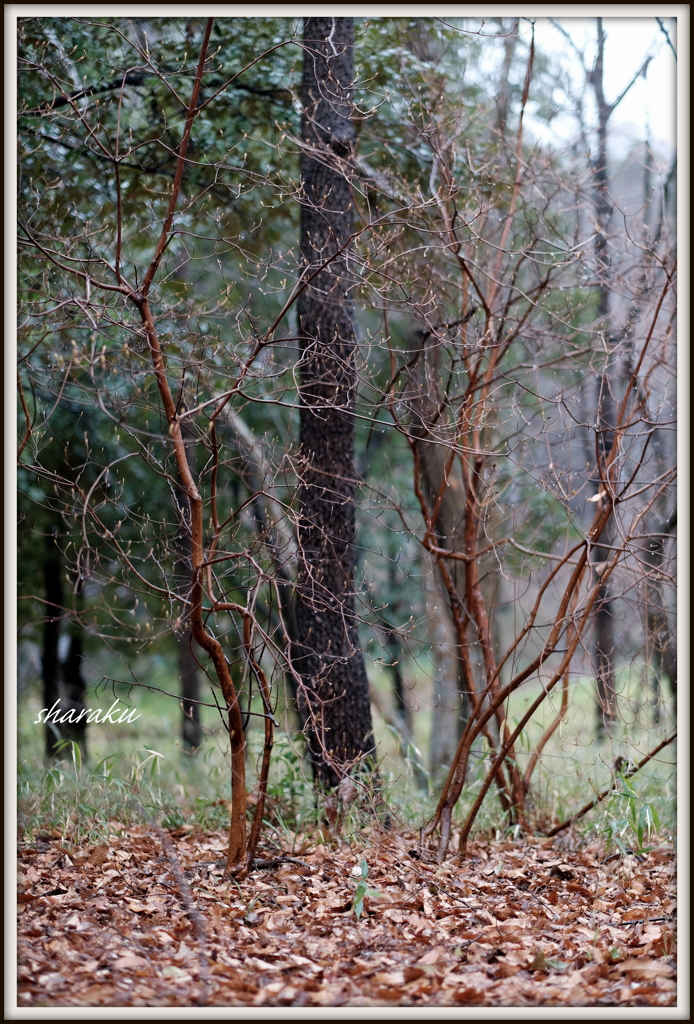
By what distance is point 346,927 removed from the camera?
311cm

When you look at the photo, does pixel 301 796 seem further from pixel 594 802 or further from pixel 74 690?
pixel 74 690

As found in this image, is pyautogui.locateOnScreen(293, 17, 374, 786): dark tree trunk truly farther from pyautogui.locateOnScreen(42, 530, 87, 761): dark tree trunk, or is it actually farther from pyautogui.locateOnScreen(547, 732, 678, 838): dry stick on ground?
pyautogui.locateOnScreen(42, 530, 87, 761): dark tree trunk

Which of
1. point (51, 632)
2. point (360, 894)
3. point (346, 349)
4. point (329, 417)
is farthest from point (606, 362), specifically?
point (51, 632)

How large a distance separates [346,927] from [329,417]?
283 cm

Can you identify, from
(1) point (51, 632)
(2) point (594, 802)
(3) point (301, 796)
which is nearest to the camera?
(2) point (594, 802)

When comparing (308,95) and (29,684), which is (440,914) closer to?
(308,95)

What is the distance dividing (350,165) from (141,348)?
5.70 ft

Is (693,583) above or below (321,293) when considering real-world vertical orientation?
below

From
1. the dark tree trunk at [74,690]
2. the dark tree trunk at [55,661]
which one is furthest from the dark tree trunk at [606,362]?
the dark tree trunk at [74,690]

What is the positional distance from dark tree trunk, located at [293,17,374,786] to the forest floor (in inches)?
30.8

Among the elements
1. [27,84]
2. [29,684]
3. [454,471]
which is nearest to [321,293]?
[454,471]

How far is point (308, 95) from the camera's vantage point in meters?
4.68

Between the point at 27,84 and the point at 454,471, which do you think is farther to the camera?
the point at 454,471

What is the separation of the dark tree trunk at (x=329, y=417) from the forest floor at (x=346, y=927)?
78 centimetres
